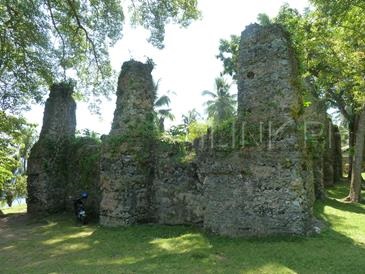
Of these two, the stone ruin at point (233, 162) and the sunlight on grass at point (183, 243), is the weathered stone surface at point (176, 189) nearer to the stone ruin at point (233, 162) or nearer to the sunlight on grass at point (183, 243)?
the stone ruin at point (233, 162)

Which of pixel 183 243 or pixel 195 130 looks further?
pixel 195 130

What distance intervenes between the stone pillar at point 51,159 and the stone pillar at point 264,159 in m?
8.98

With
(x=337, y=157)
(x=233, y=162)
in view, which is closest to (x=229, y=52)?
(x=337, y=157)

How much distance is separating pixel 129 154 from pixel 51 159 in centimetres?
593

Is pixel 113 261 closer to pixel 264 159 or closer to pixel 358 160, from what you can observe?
pixel 264 159

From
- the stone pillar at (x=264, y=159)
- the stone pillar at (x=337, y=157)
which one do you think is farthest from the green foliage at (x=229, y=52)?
the stone pillar at (x=264, y=159)

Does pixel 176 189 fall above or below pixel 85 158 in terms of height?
below

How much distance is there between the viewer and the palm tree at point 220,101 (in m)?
43.4

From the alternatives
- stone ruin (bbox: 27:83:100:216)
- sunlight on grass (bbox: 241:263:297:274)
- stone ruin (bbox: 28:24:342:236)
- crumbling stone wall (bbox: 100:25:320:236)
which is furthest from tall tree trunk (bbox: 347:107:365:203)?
sunlight on grass (bbox: 241:263:297:274)

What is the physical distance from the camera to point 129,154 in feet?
45.7

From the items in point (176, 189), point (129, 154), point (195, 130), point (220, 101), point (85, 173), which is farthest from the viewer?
point (220, 101)

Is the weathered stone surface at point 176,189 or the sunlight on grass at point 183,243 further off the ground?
the weathered stone surface at point 176,189

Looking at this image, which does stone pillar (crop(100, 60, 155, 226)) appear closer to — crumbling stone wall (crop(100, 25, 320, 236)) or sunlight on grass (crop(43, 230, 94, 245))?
crumbling stone wall (crop(100, 25, 320, 236))

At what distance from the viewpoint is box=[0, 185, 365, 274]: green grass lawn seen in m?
8.23
